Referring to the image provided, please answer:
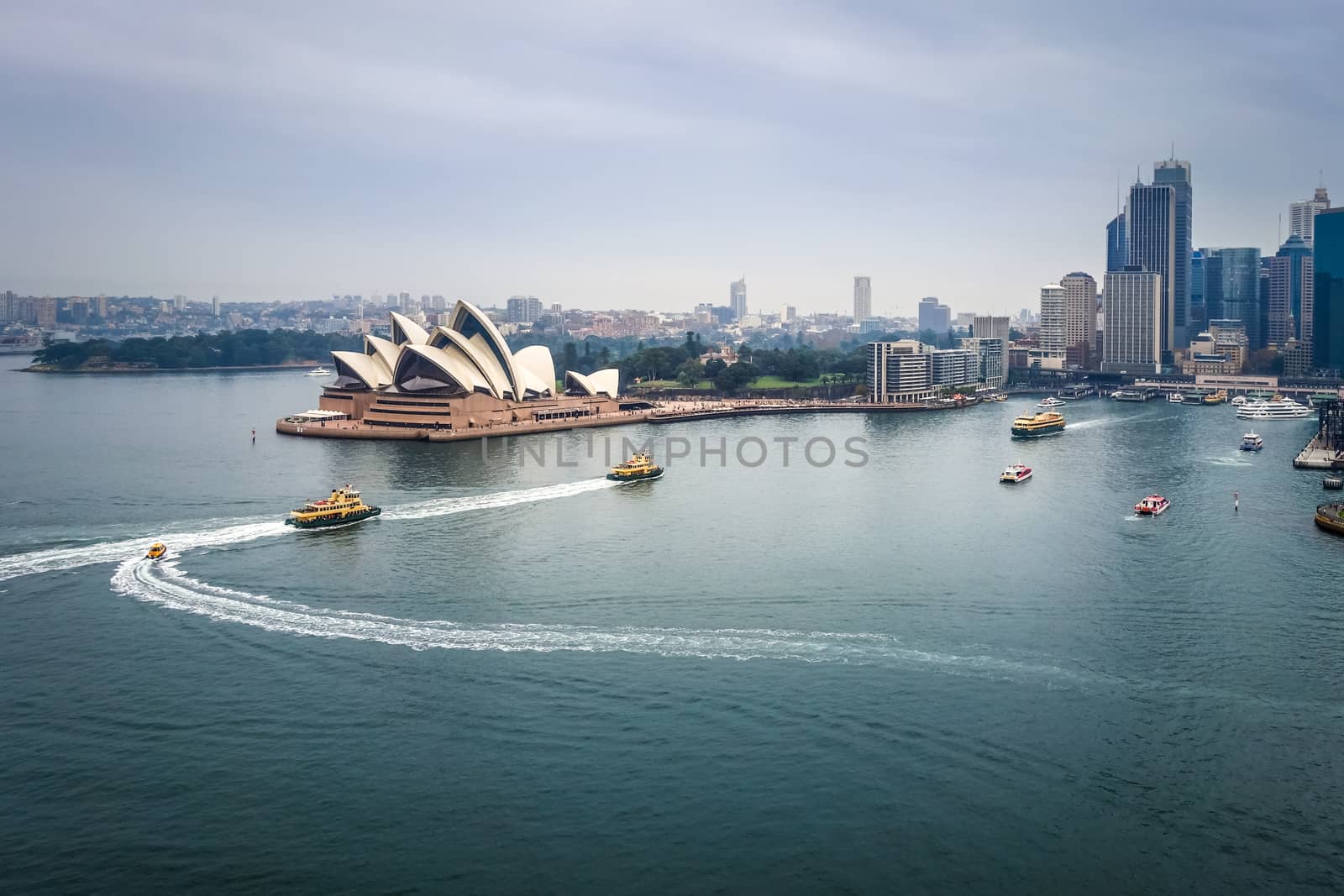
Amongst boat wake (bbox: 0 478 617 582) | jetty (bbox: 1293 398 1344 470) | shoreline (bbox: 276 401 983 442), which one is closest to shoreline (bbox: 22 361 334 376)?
shoreline (bbox: 276 401 983 442)

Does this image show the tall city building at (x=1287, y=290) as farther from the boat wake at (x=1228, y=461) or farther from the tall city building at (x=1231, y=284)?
the boat wake at (x=1228, y=461)

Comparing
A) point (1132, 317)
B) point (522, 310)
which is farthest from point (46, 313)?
point (1132, 317)

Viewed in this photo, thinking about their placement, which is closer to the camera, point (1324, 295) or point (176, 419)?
point (176, 419)

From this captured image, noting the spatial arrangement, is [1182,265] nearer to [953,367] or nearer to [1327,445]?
[953,367]

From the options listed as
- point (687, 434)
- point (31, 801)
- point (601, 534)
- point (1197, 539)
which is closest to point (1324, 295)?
point (687, 434)

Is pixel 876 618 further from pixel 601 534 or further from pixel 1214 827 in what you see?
pixel 601 534

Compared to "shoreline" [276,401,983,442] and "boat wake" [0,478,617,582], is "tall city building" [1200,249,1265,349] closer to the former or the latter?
"shoreline" [276,401,983,442]
